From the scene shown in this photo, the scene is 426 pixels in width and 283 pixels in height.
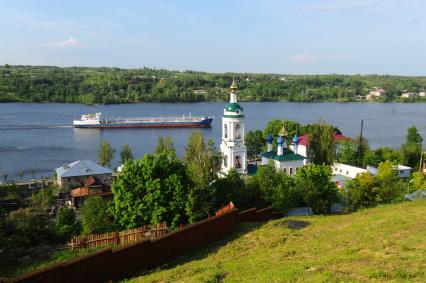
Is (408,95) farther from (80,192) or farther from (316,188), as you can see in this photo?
(80,192)

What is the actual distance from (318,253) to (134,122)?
2864 inches

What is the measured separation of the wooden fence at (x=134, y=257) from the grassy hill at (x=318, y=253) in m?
0.35

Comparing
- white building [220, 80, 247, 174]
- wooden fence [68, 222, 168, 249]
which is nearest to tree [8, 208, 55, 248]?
wooden fence [68, 222, 168, 249]

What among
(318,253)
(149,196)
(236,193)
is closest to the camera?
(318,253)

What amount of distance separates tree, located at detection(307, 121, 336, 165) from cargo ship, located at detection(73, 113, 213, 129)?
4805 cm

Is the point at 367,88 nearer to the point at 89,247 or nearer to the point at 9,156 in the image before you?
the point at 9,156

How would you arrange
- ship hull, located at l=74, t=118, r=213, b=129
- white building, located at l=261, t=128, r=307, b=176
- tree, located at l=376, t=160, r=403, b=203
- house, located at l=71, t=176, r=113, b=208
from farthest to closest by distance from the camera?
ship hull, located at l=74, t=118, r=213, b=129 < white building, located at l=261, t=128, r=307, b=176 < house, located at l=71, t=176, r=113, b=208 < tree, located at l=376, t=160, r=403, b=203

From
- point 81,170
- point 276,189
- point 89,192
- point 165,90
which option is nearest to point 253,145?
point 81,170

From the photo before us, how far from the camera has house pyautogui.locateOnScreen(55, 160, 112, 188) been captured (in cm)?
3077

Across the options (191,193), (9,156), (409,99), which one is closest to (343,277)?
(191,193)

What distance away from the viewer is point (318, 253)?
9.94 meters

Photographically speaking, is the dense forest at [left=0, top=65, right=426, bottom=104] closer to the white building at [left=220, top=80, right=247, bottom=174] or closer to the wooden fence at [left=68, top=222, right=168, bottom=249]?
the white building at [left=220, top=80, right=247, bottom=174]

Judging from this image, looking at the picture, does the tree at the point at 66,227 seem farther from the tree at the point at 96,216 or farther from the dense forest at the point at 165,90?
the dense forest at the point at 165,90

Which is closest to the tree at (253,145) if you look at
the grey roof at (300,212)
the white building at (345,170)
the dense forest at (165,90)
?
the white building at (345,170)
